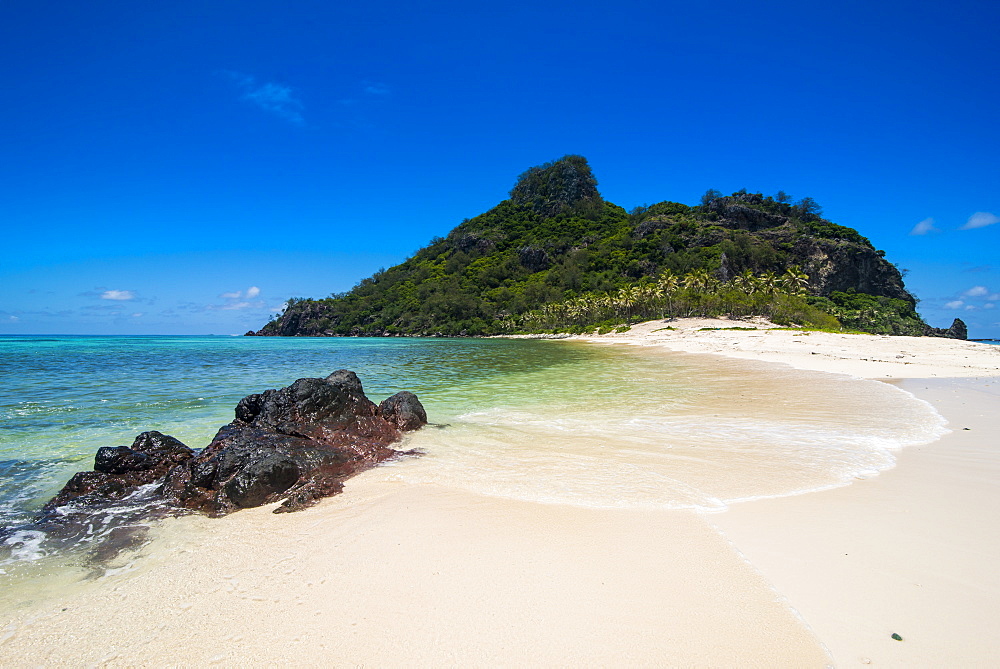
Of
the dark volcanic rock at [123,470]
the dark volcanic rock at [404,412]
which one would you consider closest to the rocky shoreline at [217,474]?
the dark volcanic rock at [123,470]

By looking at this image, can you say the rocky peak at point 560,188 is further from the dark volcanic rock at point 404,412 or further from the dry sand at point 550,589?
the dry sand at point 550,589

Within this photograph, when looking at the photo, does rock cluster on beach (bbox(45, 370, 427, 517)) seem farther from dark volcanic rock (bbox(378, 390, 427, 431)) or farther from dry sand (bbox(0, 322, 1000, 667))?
dry sand (bbox(0, 322, 1000, 667))

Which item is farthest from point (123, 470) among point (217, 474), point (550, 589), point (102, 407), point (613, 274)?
point (613, 274)

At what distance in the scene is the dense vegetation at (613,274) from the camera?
71.9m

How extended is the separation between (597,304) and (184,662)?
81.4 meters

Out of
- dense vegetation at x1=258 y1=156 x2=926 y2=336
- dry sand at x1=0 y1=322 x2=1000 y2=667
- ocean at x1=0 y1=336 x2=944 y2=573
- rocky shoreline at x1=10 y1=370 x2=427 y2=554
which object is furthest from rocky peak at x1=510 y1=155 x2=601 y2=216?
dry sand at x1=0 y1=322 x2=1000 y2=667

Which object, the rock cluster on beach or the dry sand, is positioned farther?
the rock cluster on beach

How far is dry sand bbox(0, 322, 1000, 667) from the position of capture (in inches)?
112

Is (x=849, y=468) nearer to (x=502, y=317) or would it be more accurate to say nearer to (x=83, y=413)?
(x=83, y=413)

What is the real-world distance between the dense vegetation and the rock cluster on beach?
61013mm

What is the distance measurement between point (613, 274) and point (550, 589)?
107 meters

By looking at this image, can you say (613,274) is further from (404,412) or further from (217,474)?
(217,474)

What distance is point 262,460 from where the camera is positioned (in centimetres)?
609

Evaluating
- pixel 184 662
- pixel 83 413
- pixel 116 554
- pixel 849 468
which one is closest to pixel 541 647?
pixel 184 662
